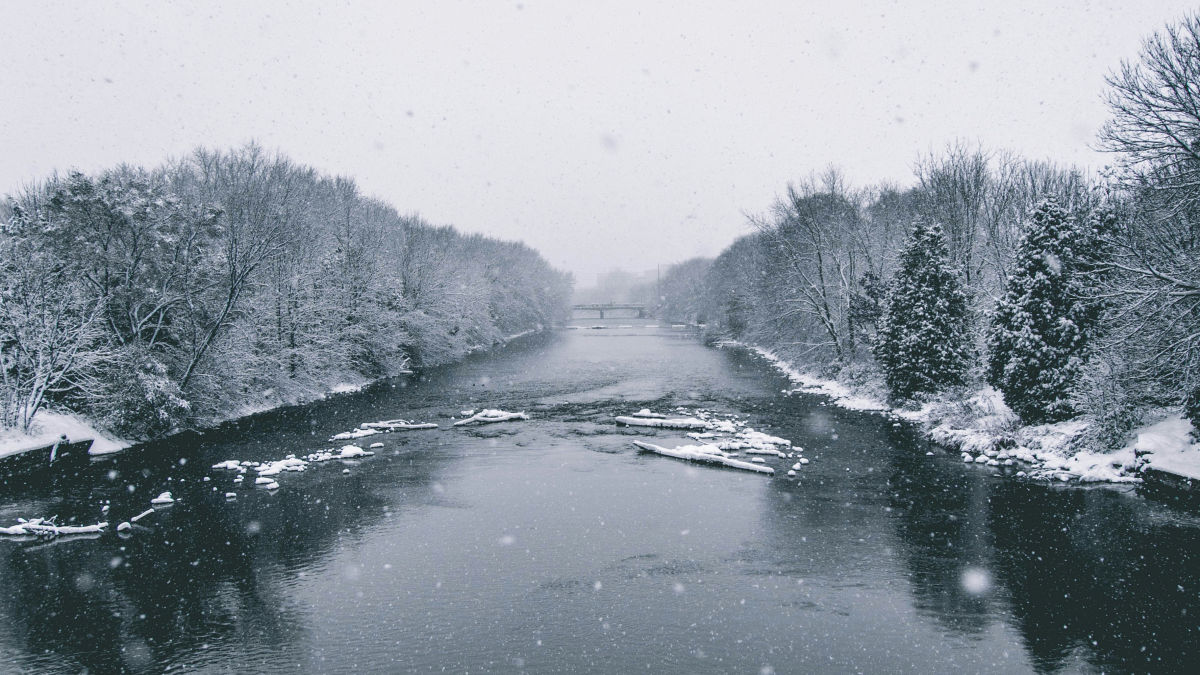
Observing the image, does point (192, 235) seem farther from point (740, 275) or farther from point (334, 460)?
point (740, 275)

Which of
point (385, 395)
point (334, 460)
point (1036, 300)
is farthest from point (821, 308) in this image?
point (334, 460)

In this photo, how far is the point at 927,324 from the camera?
29547mm

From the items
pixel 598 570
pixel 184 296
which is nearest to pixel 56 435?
pixel 184 296

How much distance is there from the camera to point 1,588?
13.3 m

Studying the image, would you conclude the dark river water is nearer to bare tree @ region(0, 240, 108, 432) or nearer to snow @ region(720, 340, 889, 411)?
bare tree @ region(0, 240, 108, 432)

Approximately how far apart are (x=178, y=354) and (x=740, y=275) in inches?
2536

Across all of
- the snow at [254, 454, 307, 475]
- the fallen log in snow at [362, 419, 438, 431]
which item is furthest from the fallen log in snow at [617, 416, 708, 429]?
the snow at [254, 454, 307, 475]

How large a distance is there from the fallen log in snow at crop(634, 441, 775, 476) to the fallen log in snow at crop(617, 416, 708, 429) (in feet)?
11.1

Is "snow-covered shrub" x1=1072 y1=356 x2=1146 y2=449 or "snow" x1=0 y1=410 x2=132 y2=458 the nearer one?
"snow-covered shrub" x1=1072 y1=356 x2=1146 y2=449

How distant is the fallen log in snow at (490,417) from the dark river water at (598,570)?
233 inches

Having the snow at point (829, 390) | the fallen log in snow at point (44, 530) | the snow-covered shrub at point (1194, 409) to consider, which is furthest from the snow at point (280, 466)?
the snow-covered shrub at point (1194, 409)

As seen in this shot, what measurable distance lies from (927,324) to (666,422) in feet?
41.0

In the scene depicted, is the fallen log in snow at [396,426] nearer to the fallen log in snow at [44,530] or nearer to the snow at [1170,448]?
the fallen log in snow at [44,530]

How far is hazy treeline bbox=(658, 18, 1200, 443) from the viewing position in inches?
712
